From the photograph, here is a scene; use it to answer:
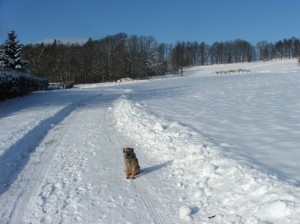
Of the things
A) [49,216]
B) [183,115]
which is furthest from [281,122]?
[49,216]

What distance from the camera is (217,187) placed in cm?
673

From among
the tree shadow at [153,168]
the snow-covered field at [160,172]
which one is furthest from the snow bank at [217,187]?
the tree shadow at [153,168]

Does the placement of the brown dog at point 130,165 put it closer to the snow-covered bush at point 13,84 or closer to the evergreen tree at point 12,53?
the snow-covered bush at point 13,84

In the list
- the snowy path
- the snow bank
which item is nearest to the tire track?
the snowy path

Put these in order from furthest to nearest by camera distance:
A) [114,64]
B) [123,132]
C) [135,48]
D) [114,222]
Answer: [135,48], [114,64], [123,132], [114,222]

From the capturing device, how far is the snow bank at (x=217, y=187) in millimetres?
5297

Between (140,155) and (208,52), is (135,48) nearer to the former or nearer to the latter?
(208,52)

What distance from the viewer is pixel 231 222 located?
5.36m

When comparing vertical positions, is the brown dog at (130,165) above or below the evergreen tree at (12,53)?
below

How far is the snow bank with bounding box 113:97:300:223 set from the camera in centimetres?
530

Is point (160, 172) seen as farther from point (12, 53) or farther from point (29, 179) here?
→ point (12, 53)

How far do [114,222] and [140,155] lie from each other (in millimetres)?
4207

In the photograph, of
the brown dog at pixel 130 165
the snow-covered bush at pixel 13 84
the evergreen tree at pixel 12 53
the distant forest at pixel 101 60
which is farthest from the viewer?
the distant forest at pixel 101 60

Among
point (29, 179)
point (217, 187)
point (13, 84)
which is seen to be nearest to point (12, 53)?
point (13, 84)
